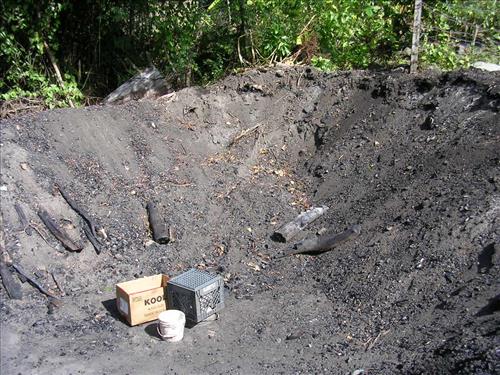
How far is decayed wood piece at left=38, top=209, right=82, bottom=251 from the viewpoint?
5.59 metres

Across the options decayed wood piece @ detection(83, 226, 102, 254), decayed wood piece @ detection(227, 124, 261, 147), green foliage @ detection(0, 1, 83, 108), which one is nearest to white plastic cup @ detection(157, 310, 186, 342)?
decayed wood piece @ detection(83, 226, 102, 254)

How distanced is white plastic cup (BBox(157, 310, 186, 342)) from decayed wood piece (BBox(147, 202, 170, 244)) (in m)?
1.44

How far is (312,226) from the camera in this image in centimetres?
643

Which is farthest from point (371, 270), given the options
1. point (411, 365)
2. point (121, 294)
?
point (121, 294)

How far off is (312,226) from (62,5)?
5363 mm

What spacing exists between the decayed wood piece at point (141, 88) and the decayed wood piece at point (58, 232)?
2.83m

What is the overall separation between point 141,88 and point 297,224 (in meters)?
3.57

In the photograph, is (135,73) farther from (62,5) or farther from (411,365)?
(411,365)

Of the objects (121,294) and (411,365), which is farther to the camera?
(121,294)

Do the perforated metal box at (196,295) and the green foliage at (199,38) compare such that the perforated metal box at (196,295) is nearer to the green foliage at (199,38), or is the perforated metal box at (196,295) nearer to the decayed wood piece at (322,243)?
the decayed wood piece at (322,243)

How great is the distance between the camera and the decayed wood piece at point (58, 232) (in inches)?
220

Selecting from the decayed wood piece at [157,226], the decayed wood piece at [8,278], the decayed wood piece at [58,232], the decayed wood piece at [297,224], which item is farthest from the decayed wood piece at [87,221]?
the decayed wood piece at [297,224]

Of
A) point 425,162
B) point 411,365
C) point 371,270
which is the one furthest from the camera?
point 425,162

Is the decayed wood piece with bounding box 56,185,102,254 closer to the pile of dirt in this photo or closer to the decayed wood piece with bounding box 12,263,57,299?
the pile of dirt
